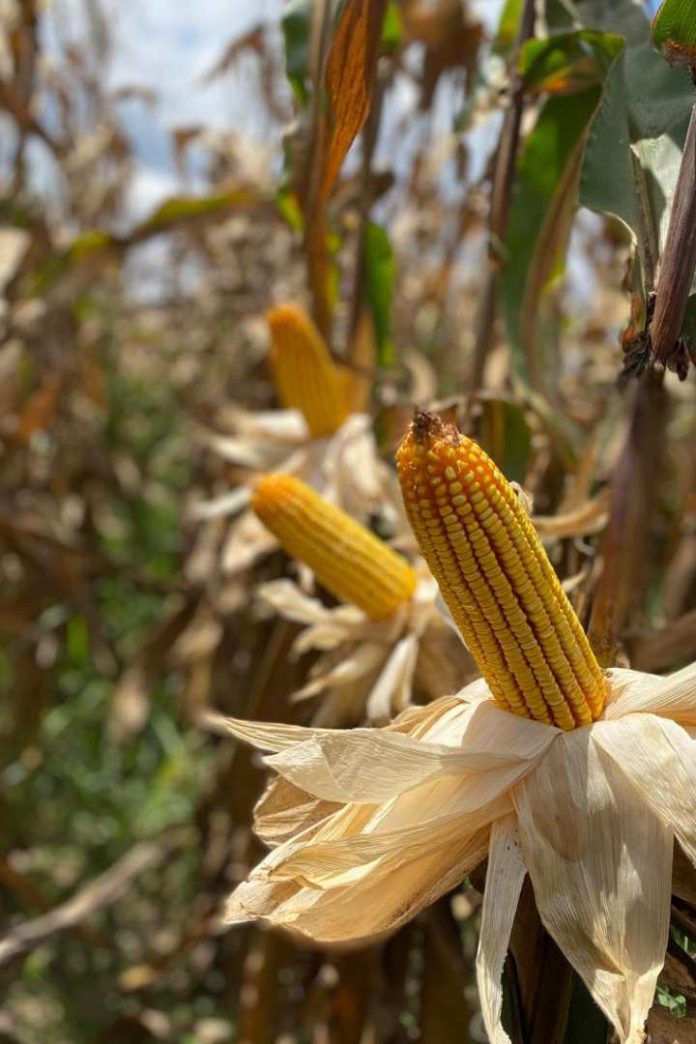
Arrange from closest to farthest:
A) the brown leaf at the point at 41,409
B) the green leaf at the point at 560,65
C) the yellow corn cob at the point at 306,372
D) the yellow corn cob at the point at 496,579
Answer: the yellow corn cob at the point at 496,579, the green leaf at the point at 560,65, the yellow corn cob at the point at 306,372, the brown leaf at the point at 41,409

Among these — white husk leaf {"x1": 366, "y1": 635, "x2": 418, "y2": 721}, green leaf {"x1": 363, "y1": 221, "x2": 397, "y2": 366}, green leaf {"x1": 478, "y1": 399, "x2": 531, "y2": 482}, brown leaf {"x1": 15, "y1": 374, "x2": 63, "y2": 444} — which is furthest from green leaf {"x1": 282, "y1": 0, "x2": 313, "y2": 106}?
brown leaf {"x1": 15, "y1": 374, "x2": 63, "y2": 444}

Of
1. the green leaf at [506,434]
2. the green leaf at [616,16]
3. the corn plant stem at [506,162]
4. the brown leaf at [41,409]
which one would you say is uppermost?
the green leaf at [616,16]

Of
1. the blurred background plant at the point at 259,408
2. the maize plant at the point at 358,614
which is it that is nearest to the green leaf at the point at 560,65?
the blurred background plant at the point at 259,408

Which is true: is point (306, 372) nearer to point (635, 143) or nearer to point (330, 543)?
point (330, 543)

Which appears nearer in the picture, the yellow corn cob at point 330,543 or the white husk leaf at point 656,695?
the white husk leaf at point 656,695

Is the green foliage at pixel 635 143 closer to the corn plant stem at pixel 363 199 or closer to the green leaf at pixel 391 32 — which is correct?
the corn plant stem at pixel 363 199

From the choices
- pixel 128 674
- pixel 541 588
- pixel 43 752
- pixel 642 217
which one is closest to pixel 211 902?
pixel 128 674

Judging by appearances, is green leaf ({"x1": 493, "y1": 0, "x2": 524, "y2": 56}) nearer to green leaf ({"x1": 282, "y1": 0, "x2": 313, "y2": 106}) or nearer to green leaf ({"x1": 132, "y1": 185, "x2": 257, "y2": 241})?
green leaf ({"x1": 282, "y1": 0, "x2": 313, "y2": 106})
